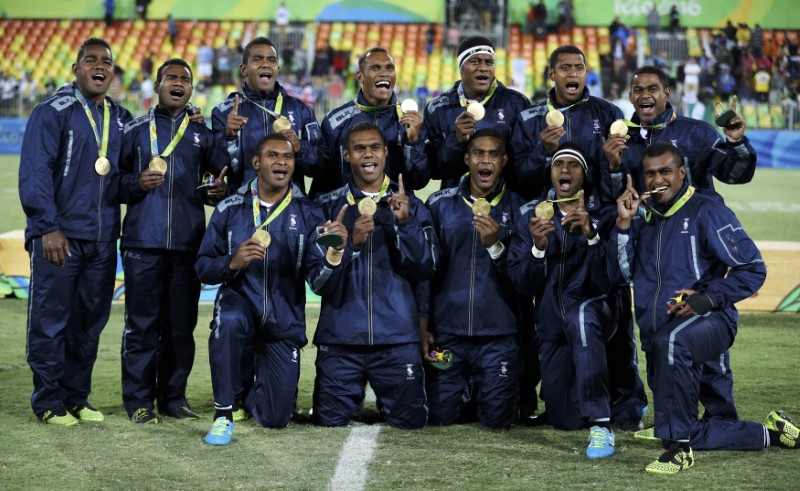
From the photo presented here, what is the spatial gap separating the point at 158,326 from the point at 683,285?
3104 millimetres

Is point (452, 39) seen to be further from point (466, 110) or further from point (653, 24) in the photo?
point (466, 110)

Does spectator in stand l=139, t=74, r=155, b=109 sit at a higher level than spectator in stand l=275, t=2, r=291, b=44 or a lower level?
lower

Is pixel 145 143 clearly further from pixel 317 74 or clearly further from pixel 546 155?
pixel 317 74

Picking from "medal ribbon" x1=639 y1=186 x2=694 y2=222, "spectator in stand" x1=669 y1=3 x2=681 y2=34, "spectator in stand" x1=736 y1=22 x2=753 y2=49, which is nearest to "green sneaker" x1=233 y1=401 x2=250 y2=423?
"medal ribbon" x1=639 y1=186 x2=694 y2=222

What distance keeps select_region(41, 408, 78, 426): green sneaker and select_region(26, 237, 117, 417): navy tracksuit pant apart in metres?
0.03

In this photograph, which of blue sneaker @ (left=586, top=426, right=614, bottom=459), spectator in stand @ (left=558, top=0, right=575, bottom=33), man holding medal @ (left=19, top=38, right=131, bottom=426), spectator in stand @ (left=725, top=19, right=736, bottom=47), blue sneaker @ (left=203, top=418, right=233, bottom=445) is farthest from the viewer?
spectator in stand @ (left=558, top=0, right=575, bottom=33)

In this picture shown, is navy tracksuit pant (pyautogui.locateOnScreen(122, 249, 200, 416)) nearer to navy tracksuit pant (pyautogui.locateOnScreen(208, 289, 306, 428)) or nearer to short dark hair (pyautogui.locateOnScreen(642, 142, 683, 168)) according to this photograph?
navy tracksuit pant (pyautogui.locateOnScreen(208, 289, 306, 428))

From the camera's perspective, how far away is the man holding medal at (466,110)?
6.64m

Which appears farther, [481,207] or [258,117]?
[258,117]

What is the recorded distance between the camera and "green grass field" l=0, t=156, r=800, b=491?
16.5ft

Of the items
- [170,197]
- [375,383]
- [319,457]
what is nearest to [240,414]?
[375,383]

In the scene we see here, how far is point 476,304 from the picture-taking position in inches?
250

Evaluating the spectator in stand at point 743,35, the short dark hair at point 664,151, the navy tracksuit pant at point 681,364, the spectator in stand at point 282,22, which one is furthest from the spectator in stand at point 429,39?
the navy tracksuit pant at point 681,364

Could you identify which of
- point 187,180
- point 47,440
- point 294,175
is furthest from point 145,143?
→ point 47,440
